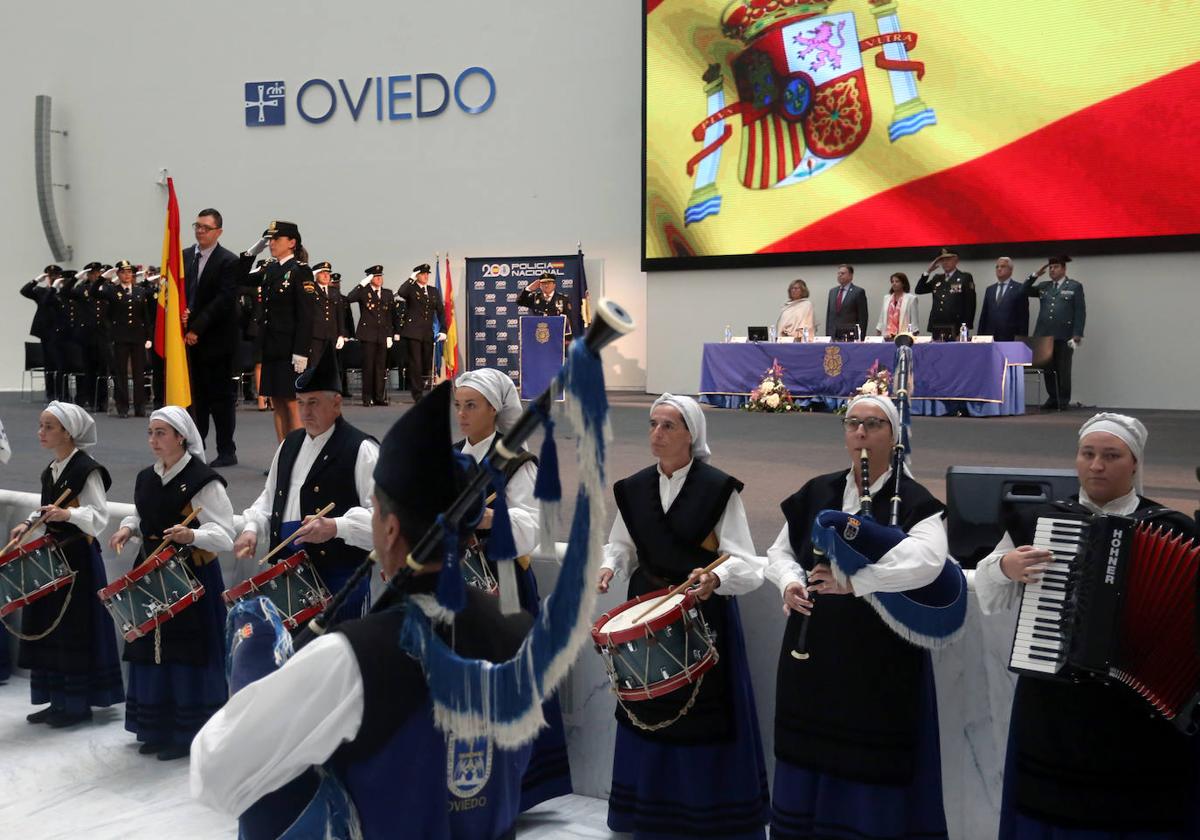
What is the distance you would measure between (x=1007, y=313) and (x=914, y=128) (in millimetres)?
2686

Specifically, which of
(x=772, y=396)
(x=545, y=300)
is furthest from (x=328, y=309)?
(x=772, y=396)

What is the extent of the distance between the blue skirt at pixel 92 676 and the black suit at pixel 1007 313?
1126 cm

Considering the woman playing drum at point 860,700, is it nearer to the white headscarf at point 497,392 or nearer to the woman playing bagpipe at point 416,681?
the white headscarf at point 497,392

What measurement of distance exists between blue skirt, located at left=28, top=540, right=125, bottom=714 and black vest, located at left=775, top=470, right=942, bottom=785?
3.28m

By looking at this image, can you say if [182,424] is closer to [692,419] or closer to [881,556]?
[692,419]

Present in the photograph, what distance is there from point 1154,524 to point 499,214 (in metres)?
16.1

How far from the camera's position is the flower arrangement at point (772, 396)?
1330 centimetres

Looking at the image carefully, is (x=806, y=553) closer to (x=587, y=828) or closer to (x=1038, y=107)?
(x=587, y=828)

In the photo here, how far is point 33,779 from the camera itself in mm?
4473

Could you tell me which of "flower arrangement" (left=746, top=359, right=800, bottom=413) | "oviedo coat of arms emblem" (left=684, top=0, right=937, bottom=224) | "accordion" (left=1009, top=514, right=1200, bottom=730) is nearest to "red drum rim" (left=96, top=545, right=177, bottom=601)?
"accordion" (left=1009, top=514, right=1200, bottom=730)

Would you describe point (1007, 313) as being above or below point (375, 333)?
above

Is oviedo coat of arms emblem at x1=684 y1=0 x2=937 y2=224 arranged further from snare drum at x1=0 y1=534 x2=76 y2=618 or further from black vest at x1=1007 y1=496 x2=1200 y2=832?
black vest at x1=1007 y1=496 x2=1200 y2=832

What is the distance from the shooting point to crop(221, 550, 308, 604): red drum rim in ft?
12.9

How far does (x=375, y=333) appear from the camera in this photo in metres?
15.7
